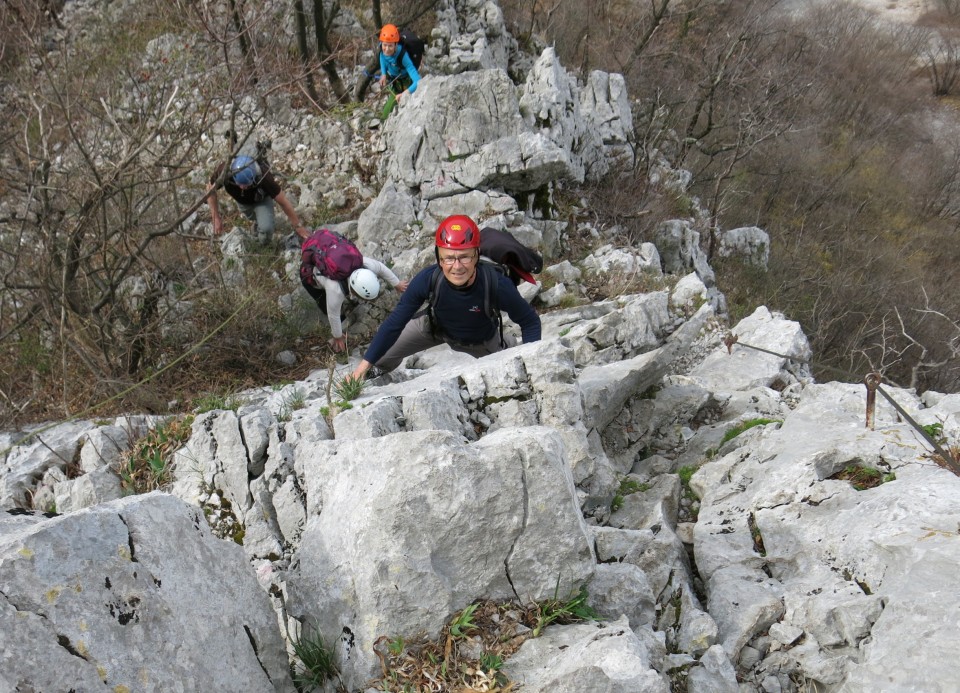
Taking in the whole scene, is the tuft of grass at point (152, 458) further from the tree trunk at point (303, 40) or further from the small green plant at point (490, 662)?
the tree trunk at point (303, 40)

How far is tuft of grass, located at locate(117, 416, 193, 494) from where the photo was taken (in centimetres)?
485

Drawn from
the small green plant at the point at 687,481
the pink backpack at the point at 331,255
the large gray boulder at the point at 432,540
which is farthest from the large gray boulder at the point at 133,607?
the pink backpack at the point at 331,255

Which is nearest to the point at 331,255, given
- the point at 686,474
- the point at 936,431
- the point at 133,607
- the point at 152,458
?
the point at 152,458

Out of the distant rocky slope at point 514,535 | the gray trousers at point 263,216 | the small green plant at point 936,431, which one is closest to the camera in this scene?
the distant rocky slope at point 514,535

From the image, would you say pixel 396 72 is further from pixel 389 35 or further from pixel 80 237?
pixel 80 237

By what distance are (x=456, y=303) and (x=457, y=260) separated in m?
0.50

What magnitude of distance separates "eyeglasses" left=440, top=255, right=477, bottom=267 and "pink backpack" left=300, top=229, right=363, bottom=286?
2346 mm

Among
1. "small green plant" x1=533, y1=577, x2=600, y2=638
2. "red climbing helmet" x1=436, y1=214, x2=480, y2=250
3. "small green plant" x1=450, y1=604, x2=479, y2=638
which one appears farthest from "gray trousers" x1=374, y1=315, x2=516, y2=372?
"small green plant" x1=450, y1=604, x2=479, y2=638

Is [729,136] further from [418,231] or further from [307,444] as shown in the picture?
[307,444]

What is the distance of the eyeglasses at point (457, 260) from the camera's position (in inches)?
184

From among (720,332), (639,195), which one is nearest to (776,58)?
(639,195)

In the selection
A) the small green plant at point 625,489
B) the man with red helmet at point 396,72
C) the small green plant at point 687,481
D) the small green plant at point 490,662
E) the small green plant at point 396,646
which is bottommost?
the small green plant at point 687,481

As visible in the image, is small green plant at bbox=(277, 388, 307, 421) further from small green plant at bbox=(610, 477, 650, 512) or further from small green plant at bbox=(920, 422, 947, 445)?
small green plant at bbox=(920, 422, 947, 445)

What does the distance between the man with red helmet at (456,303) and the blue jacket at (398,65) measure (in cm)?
706
